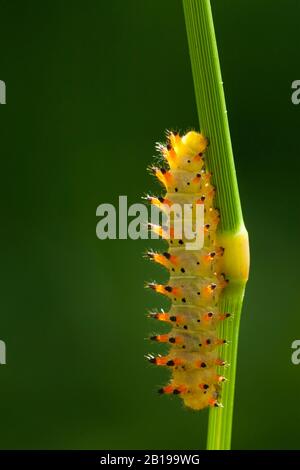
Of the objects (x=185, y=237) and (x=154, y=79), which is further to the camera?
(x=154, y=79)

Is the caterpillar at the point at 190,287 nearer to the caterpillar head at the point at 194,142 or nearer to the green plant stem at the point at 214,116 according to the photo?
the caterpillar head at the point at 194,142

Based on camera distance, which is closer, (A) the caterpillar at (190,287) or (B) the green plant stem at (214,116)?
(B) the green plant stem at (214,116)

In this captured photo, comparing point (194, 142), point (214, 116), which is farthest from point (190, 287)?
point (214, 116)

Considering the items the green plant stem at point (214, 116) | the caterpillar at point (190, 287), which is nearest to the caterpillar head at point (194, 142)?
the caterpillar at point (190, 287)

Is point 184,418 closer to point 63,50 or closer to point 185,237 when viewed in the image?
point 63,50

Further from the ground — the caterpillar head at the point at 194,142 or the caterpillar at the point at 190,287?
the caterpillar head at the point at 194,142

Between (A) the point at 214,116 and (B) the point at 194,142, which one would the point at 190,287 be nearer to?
(B) the point at 194,142

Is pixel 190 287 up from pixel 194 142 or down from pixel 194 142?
down

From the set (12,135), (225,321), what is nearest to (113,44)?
(12,135)
